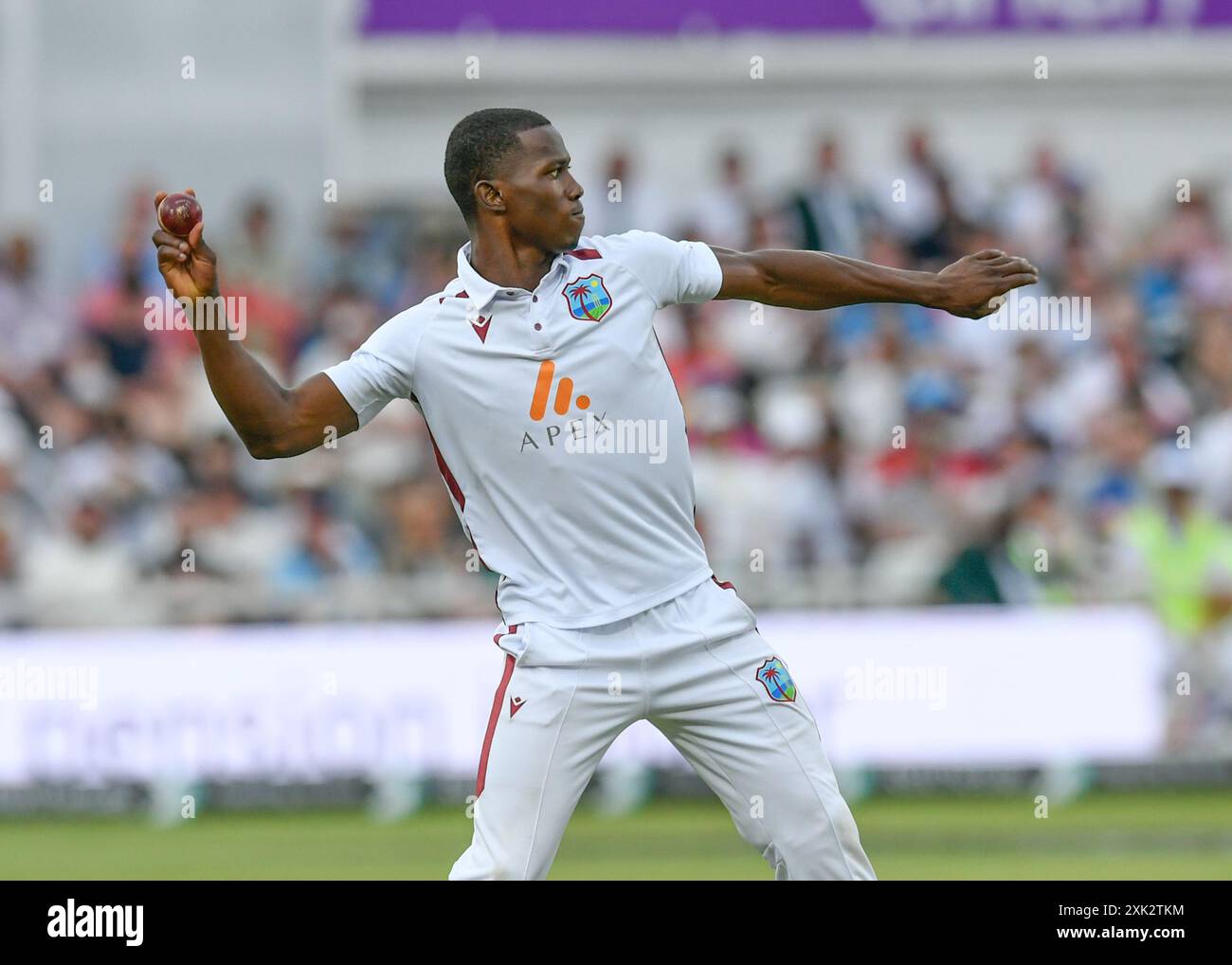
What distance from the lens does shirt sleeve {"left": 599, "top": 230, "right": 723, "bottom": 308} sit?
271 inches

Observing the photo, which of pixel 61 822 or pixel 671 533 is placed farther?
pixel 61 822

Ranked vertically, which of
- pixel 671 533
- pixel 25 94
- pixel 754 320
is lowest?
pixel 671 533

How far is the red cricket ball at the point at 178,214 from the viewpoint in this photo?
6293 mm

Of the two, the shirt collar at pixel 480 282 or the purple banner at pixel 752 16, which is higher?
the purple banner at pixel 752 16

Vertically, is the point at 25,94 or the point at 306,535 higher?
the point at 25,94

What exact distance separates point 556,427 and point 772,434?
8.88 metres

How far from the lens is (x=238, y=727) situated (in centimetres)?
1364

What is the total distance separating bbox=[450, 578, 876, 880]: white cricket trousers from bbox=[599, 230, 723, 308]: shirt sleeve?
1.02m

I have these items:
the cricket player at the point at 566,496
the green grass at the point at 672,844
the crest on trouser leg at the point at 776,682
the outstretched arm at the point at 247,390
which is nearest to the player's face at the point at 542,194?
the cricket player at the point at 566,496

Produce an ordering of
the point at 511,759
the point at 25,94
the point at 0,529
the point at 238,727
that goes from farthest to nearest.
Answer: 1. the point at 25,94
2. the point at 0,529
3. the point at 238,727
4. the point at 511,759

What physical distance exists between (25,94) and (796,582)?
10260mm

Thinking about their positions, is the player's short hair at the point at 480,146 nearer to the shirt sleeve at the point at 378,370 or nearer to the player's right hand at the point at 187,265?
the shirt sleeve at the point at 378,370
